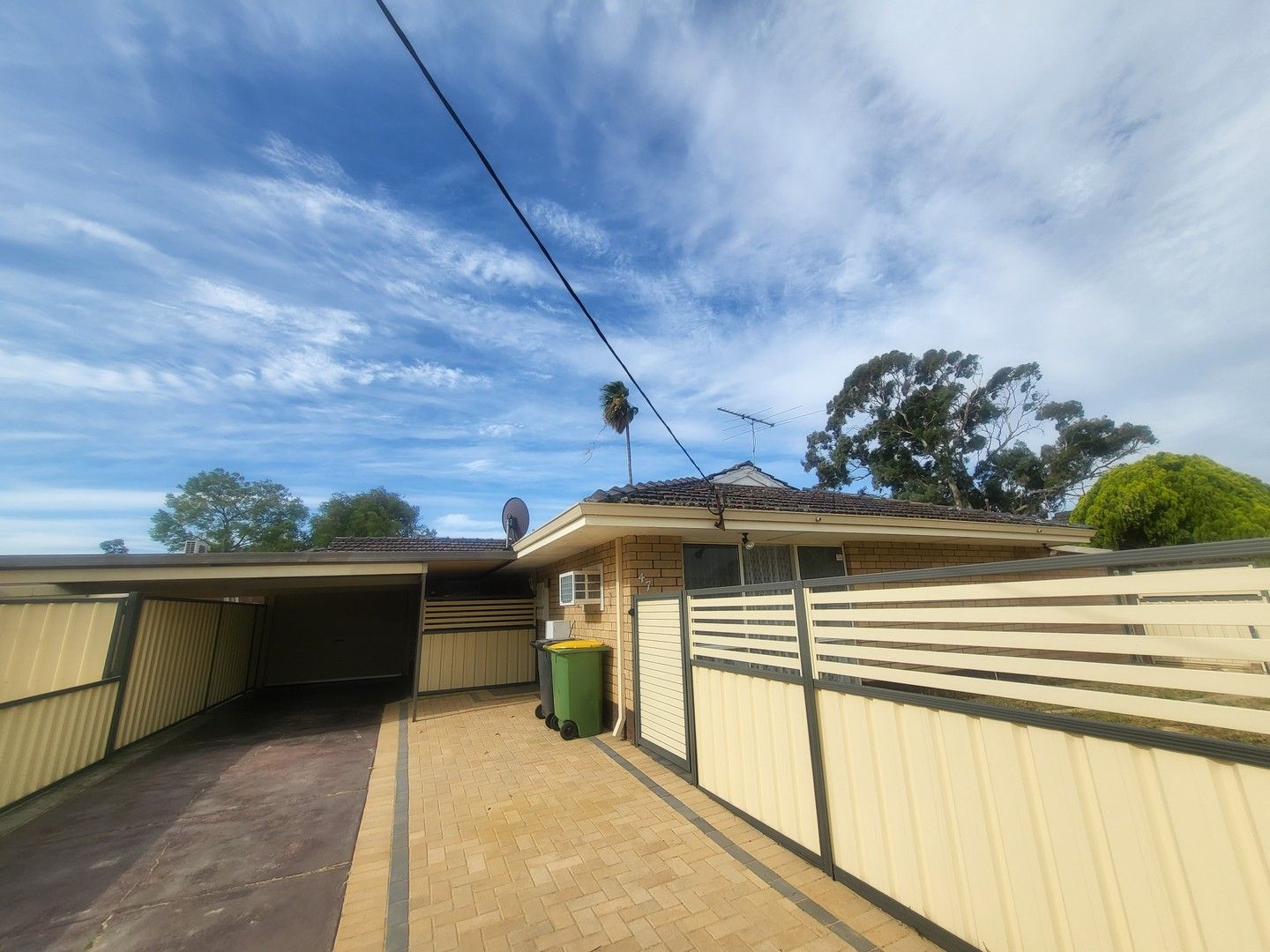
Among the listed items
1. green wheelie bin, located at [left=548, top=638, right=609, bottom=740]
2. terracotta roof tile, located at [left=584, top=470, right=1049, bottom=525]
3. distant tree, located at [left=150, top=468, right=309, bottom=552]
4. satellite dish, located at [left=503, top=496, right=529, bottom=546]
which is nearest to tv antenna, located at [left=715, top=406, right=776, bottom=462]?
terracotta roof tile, located at [left=584, top=470, right=1049, bottom=525]

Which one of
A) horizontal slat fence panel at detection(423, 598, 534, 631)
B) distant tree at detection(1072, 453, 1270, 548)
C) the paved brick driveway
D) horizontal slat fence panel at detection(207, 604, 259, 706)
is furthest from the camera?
distant tree at detection(1072, 453, 1270, 548)

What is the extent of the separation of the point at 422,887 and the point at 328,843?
1.18 m

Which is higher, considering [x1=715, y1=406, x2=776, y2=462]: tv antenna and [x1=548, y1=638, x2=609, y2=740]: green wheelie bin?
[x1=715, y1=406, x2=776, y2=462]: tv antenna

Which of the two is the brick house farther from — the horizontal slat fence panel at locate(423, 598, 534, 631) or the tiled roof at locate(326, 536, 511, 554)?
the tiled roof at locate(326, 536, 511, 554)

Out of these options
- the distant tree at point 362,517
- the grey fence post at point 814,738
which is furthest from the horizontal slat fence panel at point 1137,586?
the distant tree at point 362,517

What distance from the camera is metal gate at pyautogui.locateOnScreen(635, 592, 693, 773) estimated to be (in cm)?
441

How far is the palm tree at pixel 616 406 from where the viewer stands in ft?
76.2

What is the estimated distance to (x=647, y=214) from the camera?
6273 millimetres

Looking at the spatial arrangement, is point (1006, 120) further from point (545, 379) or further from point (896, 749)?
point (545, 379)

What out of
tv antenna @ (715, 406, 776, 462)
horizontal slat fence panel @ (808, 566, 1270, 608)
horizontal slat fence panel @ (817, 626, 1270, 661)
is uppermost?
tv antenna @ (715, 406, 776, 462)

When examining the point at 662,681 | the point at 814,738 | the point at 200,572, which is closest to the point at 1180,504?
the point at 662,681

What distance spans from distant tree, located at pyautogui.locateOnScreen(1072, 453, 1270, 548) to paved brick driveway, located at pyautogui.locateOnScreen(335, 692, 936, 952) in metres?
14.3

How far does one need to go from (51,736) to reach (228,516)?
37179 mm

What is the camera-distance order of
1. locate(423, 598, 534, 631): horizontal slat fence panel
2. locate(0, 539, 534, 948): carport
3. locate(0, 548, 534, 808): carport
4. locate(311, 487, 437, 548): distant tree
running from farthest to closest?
locate(311, 487, 437, 548): distant tree < locate(423, 598, 534, 631): horizontal slat fence panel < locate(0, 548, 534, 808): carport < locate(0, 539, 534, 948): carport
